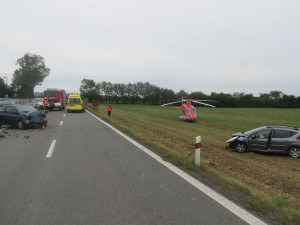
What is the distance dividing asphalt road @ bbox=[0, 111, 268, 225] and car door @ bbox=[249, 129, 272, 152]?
6.90 metres

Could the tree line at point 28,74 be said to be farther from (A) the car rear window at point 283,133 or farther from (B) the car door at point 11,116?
(A) the car rear window at point 283,133

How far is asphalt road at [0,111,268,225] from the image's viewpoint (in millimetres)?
3942

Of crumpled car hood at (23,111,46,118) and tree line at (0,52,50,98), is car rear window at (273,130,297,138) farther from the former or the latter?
tree line at (0,52,50,98)

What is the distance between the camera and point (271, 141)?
504 inches

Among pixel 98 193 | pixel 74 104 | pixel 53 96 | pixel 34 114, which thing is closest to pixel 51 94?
pixel 53 96

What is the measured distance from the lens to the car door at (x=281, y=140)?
12586 millimetres

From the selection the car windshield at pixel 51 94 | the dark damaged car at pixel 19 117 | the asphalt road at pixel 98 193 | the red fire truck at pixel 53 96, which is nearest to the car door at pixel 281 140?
the asphalt road at pixel 98 193

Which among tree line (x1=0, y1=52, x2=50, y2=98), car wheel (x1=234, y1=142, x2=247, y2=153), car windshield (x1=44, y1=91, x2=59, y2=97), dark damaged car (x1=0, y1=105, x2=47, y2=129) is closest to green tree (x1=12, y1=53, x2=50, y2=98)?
tree line (x1=0, y1=52, x2=50, y2=98)

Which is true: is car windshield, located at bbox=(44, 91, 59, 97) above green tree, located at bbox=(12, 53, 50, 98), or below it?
below

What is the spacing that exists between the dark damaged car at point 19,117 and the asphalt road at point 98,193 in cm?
859

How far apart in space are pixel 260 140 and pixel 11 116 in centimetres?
1426

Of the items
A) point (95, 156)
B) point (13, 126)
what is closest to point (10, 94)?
point (13, 126)

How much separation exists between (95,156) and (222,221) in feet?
17.5

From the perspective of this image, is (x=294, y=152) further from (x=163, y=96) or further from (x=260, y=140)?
(x=163, y=96)
